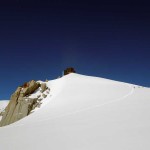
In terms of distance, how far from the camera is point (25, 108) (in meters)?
29.3

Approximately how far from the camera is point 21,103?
3120 centimetres

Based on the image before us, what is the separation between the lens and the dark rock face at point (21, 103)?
28.8m

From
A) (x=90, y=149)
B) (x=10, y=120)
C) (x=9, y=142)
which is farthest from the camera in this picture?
(x=10, y=120)

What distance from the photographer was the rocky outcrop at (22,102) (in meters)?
28.8

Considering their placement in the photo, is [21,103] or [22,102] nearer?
[22,102]

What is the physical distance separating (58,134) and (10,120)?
26231 mm

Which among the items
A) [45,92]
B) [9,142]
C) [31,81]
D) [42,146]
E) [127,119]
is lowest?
[42,146]

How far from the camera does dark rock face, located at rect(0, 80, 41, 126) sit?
28798 mm

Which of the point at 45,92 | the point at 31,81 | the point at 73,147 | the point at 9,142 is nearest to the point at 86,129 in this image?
the point at 73,147

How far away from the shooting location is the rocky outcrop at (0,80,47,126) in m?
28.8

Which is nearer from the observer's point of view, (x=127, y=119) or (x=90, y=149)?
(x=90, y=149)

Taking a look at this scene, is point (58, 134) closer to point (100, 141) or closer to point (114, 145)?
point (100, 141)

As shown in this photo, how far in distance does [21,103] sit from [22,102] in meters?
0.36

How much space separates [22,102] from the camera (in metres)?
31.0
